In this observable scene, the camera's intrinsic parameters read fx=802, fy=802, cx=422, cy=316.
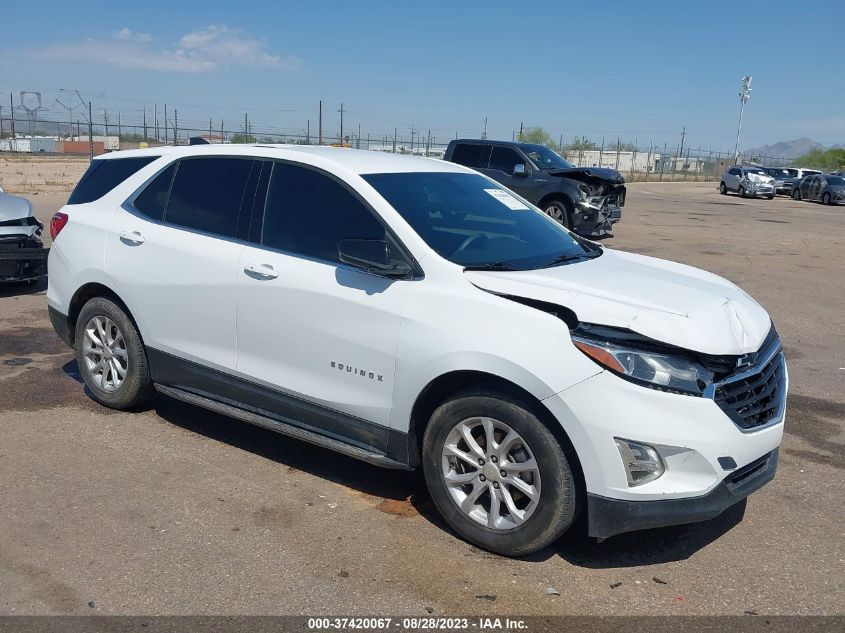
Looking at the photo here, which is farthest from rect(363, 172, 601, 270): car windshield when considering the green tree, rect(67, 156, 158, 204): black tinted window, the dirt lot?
the green tree

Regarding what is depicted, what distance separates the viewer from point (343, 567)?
3.59m

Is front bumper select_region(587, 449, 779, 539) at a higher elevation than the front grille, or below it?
below

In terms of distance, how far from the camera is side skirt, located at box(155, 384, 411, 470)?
407 centimetres

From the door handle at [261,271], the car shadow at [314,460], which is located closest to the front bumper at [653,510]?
the car shadow at [314,460]

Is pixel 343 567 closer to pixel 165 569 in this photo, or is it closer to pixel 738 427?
pixel 165 569

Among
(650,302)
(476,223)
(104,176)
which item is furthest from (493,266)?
(104,176)

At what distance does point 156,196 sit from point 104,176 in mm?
658

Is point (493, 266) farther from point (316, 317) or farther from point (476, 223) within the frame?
point (316, 317)

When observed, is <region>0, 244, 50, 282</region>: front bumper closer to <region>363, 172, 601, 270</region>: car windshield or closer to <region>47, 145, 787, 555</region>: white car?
<region>47, 145, 787, 555</region>: white car

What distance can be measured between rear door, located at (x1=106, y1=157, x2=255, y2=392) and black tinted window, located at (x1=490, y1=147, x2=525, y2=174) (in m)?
12.3

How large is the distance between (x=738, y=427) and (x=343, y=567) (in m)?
1.84

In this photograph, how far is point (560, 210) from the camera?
52.8 ft

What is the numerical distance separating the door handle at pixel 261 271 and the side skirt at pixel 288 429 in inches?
31.5

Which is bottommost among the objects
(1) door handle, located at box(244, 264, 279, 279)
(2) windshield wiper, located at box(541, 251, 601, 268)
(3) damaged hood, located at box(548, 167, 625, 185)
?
(1) door handle, located at box(244, 264, 279, 279)
